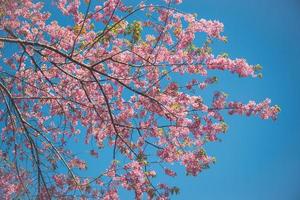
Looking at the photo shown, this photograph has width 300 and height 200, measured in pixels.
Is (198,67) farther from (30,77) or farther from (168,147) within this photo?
(30,77)

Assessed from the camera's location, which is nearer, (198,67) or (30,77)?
(198,67)

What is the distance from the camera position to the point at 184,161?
7.89m

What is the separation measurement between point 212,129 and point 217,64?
1398mm

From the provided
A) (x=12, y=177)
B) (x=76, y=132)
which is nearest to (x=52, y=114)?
(x=76, y=132)

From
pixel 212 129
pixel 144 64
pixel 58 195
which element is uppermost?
pixel 144 64

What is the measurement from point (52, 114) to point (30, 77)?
3.49 ft

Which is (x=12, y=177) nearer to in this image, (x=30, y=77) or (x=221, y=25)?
(x=30, y=77)

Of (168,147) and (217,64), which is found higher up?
(217,64)

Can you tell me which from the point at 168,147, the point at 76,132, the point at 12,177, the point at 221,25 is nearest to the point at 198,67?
the point at 221,25

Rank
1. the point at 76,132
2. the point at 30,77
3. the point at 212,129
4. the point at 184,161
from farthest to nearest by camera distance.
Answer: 1. the point at 76,132
2. the point at 30,77
3. the point at 212,129
4. the point at 184,161

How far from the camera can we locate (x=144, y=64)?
7902 mm

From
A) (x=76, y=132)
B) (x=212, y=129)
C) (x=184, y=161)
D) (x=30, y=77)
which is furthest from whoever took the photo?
(x=76, y=132)

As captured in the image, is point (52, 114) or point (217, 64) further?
point (52, 114)

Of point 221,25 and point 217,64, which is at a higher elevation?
point 221,25
